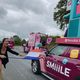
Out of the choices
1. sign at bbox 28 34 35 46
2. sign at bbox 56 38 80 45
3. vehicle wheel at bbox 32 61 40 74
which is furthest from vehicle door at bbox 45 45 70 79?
sign at bbox 28 34 35 46

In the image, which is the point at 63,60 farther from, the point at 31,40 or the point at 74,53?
the point at 31,40

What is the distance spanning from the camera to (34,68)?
517 inches

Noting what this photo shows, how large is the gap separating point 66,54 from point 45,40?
23778 mm

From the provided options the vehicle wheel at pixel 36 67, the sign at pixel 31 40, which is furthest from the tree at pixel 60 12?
the vehicle wheel at pixel 36 67

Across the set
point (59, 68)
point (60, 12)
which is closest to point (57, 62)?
point (59, 68)

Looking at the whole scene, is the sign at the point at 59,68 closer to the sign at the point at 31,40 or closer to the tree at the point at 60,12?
the sign at the point at 31,40

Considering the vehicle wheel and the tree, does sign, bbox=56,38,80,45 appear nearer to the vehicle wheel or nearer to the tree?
the vehicle wheel

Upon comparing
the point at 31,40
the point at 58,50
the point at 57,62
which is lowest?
the point at 57,62

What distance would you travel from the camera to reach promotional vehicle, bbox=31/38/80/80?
27.8ft

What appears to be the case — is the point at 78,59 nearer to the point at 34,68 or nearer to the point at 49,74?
the point at 49,74

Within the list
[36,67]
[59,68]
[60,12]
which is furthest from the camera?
[60,12]

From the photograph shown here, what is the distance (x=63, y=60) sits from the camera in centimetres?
924

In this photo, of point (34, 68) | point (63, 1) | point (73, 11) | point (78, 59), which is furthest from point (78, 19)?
point (63, 1)

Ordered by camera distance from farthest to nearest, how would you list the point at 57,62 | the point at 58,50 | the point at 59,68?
the point at 58,50
the point at 57,62
the point at 59,68
